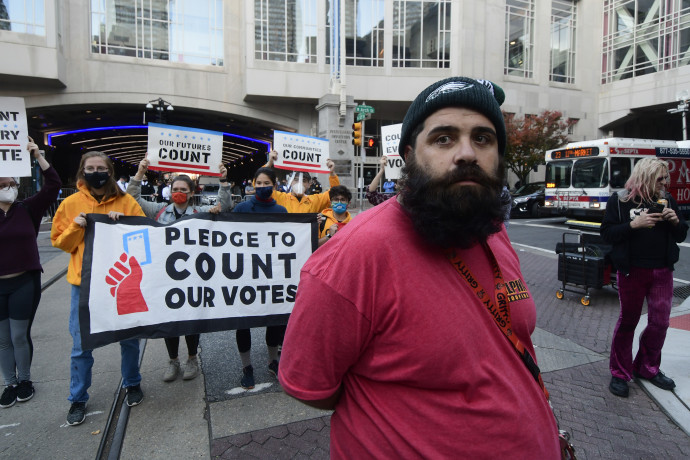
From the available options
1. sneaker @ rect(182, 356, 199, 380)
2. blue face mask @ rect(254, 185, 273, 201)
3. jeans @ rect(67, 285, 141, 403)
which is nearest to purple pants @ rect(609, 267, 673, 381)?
blue face mask @ rect(254, 185, 273, 201)

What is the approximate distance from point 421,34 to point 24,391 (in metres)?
27.8

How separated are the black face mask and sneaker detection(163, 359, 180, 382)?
1.81 meters

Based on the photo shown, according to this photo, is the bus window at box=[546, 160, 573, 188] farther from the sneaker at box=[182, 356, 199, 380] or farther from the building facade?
the sneaker at box=[182, 356, 199, 380]

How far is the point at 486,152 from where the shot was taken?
1.50 metres

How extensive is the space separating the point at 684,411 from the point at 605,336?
1817mm

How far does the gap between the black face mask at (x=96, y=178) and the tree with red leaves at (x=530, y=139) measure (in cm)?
2444

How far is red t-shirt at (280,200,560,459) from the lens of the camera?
1271 mm

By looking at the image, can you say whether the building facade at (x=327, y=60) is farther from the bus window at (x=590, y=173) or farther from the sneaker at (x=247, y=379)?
the sneaker at (x=247, y=379)

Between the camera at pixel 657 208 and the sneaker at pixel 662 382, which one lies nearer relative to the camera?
the camera at pixel 657 208

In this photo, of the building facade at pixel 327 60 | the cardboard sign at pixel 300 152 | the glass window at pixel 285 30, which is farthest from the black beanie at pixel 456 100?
the glass window at pixel 285 30

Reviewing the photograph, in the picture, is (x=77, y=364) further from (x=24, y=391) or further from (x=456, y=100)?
Result: (x=456, y=100)

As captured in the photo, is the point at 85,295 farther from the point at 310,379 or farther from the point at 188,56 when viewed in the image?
the point at 188,56

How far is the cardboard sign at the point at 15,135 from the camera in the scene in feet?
13.4

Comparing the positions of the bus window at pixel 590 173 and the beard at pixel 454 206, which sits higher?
the bus window at pixel 590 173
